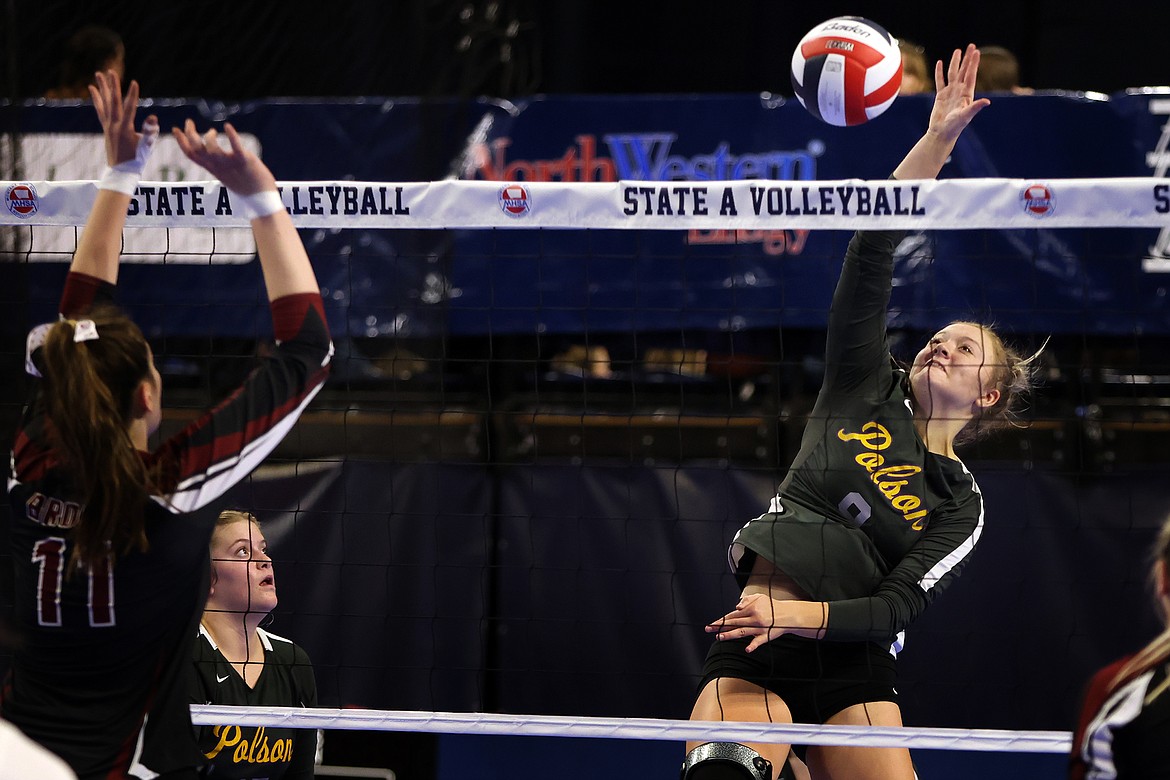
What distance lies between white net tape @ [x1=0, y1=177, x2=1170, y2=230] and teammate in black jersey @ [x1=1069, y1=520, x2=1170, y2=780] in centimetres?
122

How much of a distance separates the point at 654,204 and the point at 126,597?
1.63 m

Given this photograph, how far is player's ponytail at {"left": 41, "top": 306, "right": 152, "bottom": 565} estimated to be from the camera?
2.35 m

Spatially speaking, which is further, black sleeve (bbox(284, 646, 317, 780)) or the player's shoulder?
the player's shoulder

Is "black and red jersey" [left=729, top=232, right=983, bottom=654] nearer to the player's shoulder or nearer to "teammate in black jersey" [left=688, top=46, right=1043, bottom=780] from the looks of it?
"teammate in black jersey" [left=688, top=46, right=1043, bottom=780]

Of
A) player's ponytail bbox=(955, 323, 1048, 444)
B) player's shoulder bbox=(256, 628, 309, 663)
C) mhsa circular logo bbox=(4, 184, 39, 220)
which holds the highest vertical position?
mhsa circular logo bbox=(4, 184, 39, 220)

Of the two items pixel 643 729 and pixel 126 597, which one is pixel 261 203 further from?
pixel 643 729

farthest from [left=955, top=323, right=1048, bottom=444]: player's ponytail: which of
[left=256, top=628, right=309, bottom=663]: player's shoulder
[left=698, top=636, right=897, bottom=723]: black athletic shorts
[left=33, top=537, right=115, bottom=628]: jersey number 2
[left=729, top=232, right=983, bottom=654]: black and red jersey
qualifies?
[left=33, top=537, right=115, bottom=628]: jersey number 2

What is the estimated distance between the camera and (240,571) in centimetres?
399

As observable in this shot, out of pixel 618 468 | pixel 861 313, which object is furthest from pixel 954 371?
pixel 618 468

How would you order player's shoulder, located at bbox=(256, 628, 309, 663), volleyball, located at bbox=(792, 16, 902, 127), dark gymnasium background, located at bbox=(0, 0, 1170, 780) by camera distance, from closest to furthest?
volleyball, located at bbox=(792, 16, 902, 127) < player's shoulder, located at bbox=(256, 628, 309, 663) < dark gymnasium background, located at bbox=(0, 0, 1170, 780)

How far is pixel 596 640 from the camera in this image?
5.29 m

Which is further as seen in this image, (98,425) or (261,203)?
(261,203)

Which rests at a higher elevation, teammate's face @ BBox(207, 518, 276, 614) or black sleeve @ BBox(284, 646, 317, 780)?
teammate's face @ BBox(207, 518, 276, 614)

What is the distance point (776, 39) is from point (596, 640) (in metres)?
3.37
